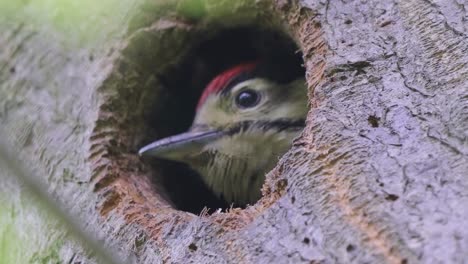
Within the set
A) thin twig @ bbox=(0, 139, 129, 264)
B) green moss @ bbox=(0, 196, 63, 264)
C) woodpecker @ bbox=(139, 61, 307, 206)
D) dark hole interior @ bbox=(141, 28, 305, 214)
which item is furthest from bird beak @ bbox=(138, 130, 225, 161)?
thin twig @ bbox=(0, 139, 129, 264)

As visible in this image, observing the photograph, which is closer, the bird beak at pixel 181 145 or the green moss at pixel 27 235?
the green moss at pixel 27 235

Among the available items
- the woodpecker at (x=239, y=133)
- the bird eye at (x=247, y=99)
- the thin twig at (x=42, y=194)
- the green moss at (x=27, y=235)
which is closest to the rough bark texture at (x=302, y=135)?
the green moss at (x=27, y=235)

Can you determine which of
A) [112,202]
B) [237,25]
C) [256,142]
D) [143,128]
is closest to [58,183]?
[112,202]

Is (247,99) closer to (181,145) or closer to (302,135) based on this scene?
(181,145)

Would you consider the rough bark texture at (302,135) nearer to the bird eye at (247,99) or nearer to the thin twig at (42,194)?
the bird eye at (247,99)

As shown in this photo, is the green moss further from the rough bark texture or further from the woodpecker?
the woodpecker

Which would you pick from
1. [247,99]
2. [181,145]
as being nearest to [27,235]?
[181,145]
